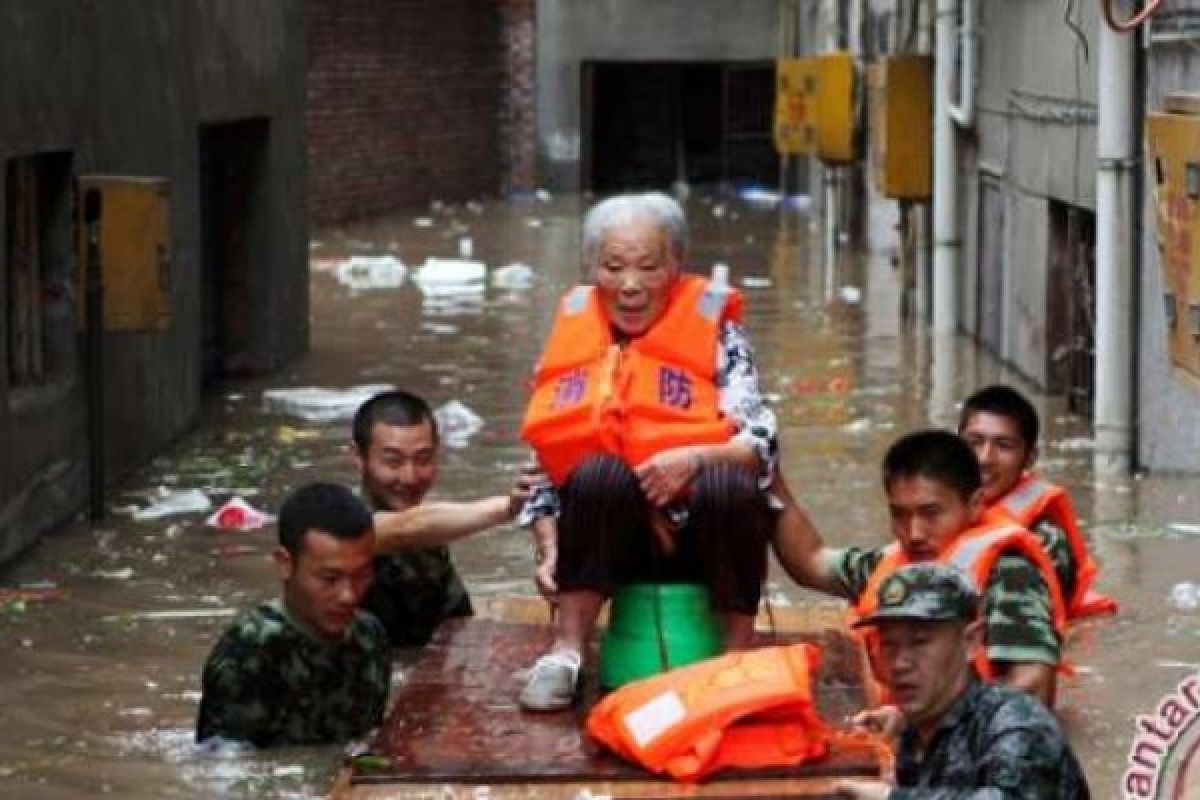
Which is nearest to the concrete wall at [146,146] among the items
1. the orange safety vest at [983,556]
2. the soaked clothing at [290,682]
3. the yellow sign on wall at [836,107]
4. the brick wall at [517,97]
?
the soaked clothing at [290,682]

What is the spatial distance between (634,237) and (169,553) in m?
4.90

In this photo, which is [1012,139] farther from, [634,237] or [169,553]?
[634,237]

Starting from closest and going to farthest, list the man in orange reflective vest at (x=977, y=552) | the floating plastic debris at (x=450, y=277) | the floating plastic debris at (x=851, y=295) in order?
the man in orange reflective vest at (x=977, y=552) < the floating plastic debris at (x=851, y=295) < the floating plastic debris at (x=450, y=277)

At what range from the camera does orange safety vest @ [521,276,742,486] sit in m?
7.59

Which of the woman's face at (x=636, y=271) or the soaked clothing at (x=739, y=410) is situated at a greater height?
the woman's face at (x=636, y=271)

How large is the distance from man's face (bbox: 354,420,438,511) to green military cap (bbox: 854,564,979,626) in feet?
11.8

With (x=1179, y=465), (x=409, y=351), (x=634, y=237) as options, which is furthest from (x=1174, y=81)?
(x=409, y=351)

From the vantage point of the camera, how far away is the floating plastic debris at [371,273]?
26.2 metres

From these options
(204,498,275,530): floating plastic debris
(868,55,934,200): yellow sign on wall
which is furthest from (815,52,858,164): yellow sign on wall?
(204,498,275,530): floating plastic debris

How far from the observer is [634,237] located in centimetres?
768

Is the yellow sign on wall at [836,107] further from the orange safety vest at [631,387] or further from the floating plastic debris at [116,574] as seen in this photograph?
the orange safety vest at [631,387]

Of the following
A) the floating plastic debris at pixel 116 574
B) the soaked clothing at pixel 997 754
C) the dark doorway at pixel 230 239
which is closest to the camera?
the soaked clothing at pixel 997 754

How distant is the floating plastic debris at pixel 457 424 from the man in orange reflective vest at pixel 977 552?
8.03m

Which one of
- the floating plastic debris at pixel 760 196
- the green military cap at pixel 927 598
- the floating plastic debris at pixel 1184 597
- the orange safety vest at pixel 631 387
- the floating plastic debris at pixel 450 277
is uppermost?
the orange safety vest at pixel 631 387
